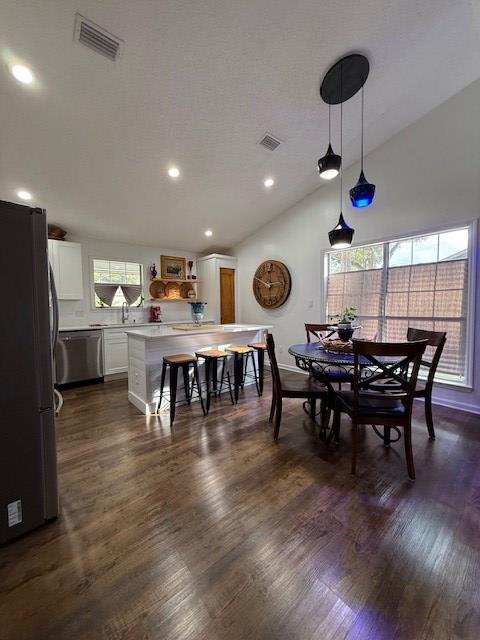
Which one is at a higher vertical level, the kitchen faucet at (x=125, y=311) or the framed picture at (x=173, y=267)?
the framed picture at (x=173, y=267)

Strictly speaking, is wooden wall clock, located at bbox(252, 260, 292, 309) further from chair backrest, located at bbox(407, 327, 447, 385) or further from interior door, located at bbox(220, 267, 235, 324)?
chair backrest, located at bbox(407, 327, 447, 385)

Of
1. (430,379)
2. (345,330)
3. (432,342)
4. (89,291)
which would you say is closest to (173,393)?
(345,330)

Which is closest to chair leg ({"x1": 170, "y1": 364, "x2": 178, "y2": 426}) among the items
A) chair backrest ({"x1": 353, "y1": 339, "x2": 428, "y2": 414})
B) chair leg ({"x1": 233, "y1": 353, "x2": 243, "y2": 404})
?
chair leg ({"x1": 233, "y1": 353, "x2": 243, "y2": 404})

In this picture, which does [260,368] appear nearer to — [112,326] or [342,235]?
[342,235]

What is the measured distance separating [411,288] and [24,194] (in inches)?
214

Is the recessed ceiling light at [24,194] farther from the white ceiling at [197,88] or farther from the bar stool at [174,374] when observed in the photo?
the bar stool at [174,374]

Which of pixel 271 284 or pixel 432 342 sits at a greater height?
pixel 271 284

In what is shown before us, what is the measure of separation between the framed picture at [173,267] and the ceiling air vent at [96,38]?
3.76 meters

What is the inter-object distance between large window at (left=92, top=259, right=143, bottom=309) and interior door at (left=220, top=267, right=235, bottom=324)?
173cm

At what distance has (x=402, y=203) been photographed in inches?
144

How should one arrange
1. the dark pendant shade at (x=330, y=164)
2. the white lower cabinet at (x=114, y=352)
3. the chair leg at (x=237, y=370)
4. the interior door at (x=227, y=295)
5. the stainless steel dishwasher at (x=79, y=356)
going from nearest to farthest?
1. the dark pendant shade at (x=330, y=164)
2. the chair leg at (x=237, y=370)
3. the stainless steel dishwasher at (x=79, y=356)
4. the white lower cabinet at (x=114, y=352)
5. the interior door at (x=227, y=295)

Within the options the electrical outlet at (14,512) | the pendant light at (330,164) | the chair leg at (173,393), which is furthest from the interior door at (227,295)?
the electrical outlet at (14,512)

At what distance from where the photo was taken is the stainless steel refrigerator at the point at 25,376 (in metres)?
1.40

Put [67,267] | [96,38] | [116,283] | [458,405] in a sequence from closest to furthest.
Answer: [96,38]
[458,405]
[67,267]
[116,283]
